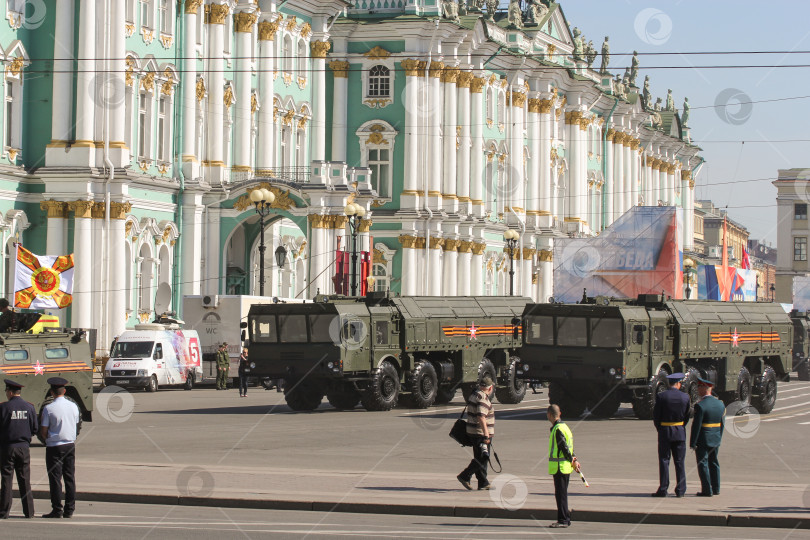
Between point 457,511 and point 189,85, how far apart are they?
37461 millimetres

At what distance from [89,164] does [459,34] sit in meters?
29.9

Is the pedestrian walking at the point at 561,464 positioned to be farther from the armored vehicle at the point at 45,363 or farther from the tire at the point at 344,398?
the tire at the point at 344,398

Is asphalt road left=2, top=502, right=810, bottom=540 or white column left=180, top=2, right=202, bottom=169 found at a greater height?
white column left=180, top=2, right=202, bottom=169

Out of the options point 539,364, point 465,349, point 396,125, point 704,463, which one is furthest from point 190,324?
point 704,463

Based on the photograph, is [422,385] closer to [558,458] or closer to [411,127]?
[558,458]

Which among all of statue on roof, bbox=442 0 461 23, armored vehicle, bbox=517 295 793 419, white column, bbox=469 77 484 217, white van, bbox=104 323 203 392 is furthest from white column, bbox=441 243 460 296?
armored vehicle, bbox=517 295 793 419

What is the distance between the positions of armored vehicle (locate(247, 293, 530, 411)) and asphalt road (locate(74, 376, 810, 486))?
2.27 feet

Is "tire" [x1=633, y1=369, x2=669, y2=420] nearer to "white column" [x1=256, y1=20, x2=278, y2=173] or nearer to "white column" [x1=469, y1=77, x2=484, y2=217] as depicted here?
"white column" [x1=256, y1=20, x2=278, y2=173]

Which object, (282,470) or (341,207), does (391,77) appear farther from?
(282,470)

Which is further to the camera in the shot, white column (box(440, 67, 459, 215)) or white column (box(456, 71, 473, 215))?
white column (box(456, 71, 473, 215))

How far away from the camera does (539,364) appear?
113 feet

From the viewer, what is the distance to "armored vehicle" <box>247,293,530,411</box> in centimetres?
3516

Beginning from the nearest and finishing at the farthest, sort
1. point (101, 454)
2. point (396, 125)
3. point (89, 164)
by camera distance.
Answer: point (101, 454) → point (89, 164) → point (396, 125)

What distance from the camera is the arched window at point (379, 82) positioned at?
71.4 metres
